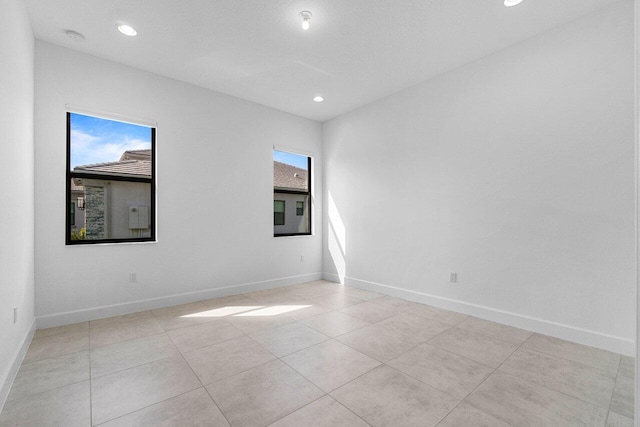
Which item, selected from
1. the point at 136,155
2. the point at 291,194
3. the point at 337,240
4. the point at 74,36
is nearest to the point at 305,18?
the point at 74,36

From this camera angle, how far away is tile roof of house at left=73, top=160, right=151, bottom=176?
134 inches

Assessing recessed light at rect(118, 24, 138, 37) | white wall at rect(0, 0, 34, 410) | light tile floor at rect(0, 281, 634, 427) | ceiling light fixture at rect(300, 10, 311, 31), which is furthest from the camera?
recessed light at rect(118, 24, 138, 37)

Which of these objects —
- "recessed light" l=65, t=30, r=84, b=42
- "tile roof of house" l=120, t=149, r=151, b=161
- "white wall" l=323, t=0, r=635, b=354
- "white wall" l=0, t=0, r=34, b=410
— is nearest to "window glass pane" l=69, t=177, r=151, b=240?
"tile roof of house" l=120, t=149, r=151, b=161

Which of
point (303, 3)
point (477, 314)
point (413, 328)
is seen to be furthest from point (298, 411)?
point (303, 3)

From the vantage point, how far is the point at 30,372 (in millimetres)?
2201

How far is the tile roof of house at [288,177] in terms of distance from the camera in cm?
512

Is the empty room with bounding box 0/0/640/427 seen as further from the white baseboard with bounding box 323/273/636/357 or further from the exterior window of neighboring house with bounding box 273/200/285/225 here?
the exterior window of neighboring house with bounding box 273/200/285/225

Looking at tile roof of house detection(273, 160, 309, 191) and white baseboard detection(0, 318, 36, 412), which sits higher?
tile roof of house detection(273, 160, 309, 191)

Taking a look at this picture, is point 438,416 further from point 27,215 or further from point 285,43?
point 27,215

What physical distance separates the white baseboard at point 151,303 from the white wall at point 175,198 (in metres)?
0.01

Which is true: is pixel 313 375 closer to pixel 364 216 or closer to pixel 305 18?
pixel 364 216

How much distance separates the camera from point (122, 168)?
361 cm

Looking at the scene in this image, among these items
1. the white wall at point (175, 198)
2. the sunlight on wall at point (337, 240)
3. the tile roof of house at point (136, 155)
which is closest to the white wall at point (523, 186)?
the sunlight on wall at point (337, 240)

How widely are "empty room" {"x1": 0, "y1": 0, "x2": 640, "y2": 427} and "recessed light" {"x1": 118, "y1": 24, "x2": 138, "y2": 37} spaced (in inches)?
0.7
